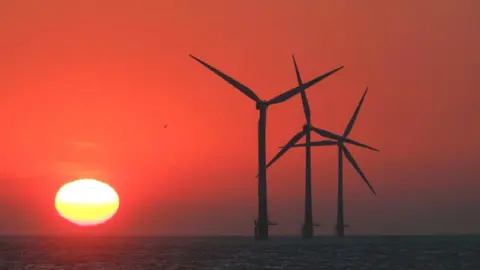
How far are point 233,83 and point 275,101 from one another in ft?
31.7

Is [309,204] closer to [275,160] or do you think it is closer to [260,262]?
[275,160]

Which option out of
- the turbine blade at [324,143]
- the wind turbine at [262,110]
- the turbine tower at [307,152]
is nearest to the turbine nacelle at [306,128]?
the turbine tower at [307,152]

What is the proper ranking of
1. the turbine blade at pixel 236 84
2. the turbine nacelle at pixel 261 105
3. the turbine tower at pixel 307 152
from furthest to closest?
1. the turbine tower at pixel 307 152
2. the turbine nacelle at pixel 261 105
3. the turbine blade at pixel 236 84

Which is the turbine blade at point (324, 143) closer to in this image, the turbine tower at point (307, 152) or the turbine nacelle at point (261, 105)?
the turbine tower at point (307, 152)

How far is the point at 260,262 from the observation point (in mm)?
131125

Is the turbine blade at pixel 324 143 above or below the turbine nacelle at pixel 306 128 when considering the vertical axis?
below

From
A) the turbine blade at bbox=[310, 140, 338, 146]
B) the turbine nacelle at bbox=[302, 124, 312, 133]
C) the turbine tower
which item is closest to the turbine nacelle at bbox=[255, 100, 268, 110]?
the turbine tower

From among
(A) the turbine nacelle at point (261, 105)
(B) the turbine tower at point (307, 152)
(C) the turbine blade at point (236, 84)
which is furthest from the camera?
(B) the turbine tower at point (307, 152)

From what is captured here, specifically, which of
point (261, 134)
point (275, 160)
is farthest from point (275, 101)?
point (275, 160)

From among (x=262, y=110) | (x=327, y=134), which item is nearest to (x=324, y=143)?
(x=327, y=134)

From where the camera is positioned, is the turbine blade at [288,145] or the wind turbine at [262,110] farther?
the turbine blade at [288,145]

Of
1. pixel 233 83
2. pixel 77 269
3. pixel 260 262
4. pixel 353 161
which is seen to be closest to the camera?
pixel 77 269

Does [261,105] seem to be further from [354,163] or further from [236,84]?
[354,163]

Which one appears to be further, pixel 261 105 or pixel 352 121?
pixel 352 121
